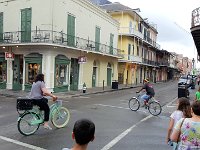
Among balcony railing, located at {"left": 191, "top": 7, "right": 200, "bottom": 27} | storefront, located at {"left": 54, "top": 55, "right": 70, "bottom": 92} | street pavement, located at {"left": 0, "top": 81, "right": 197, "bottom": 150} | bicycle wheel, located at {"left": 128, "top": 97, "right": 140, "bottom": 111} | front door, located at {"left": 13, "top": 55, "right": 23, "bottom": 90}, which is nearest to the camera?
street pavement, located at {"left": 0, "top": 81, "right": 197, "bottom": 150}

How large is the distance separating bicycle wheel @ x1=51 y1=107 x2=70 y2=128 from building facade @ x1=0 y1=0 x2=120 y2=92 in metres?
12.5

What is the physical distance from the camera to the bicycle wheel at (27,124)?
8702 mm

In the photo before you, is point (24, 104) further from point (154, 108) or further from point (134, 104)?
point (134, 104)

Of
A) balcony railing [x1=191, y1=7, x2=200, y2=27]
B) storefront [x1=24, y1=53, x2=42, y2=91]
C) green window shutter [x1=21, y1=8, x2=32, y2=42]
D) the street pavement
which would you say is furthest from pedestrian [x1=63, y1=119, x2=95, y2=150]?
green window shutter [x1=21, y1=8, x2=32, y2=42]

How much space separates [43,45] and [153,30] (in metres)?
42.2

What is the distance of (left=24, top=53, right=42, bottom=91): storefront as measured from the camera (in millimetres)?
23188

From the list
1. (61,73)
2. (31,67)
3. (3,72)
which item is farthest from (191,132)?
(3,72)

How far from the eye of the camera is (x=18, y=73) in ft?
82.2

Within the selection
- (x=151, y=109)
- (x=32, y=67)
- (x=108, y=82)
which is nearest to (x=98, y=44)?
(x=108, y=82)

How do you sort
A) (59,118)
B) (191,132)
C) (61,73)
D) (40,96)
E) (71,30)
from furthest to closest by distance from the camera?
(71,30), (61,73), (59,118), (40,96), (191,132)

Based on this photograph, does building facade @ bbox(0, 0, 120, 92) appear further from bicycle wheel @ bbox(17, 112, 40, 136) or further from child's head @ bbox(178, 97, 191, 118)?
child's head @ bbox(178, 97, 191, 118)

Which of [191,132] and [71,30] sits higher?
[71,30]

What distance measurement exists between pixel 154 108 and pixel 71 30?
13.1m

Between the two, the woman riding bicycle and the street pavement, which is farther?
the woman riding bicycle
